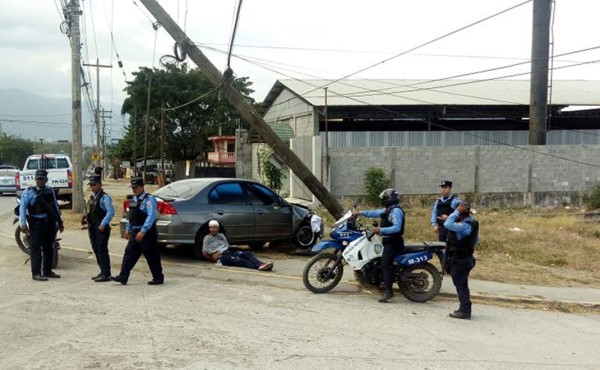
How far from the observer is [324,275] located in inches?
305

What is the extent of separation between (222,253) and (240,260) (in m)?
0.36

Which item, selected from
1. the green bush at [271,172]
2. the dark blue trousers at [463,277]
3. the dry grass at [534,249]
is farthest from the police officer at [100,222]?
the green bush at [271,172]

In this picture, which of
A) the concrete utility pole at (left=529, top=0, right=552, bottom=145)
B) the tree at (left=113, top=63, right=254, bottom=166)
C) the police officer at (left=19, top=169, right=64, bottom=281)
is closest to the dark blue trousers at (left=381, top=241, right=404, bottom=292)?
the police officer at (left=19, top=169, right=64, bottom=281)

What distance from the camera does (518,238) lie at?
12.5 m

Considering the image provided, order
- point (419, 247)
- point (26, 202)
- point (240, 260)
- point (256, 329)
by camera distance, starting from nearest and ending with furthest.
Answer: point (256, 329) < point (419, 247) < point (26, 202) < point (240, 260)

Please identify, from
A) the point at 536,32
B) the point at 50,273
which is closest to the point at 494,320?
the point at 50,273

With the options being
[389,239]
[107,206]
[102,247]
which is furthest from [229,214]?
[389,239]

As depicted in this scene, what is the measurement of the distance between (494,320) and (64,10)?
53.7 feet

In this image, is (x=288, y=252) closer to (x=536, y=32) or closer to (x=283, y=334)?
(x=283, y=334)

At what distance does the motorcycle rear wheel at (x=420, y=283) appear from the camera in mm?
7488

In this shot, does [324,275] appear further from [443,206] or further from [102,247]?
[102,247]

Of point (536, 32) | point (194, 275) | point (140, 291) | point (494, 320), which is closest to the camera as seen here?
point (494, 320)

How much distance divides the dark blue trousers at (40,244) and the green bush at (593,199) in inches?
719

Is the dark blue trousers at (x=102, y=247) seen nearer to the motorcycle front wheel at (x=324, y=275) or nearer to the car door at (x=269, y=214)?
the motorcycle front wheel at (x=324, y=275)
